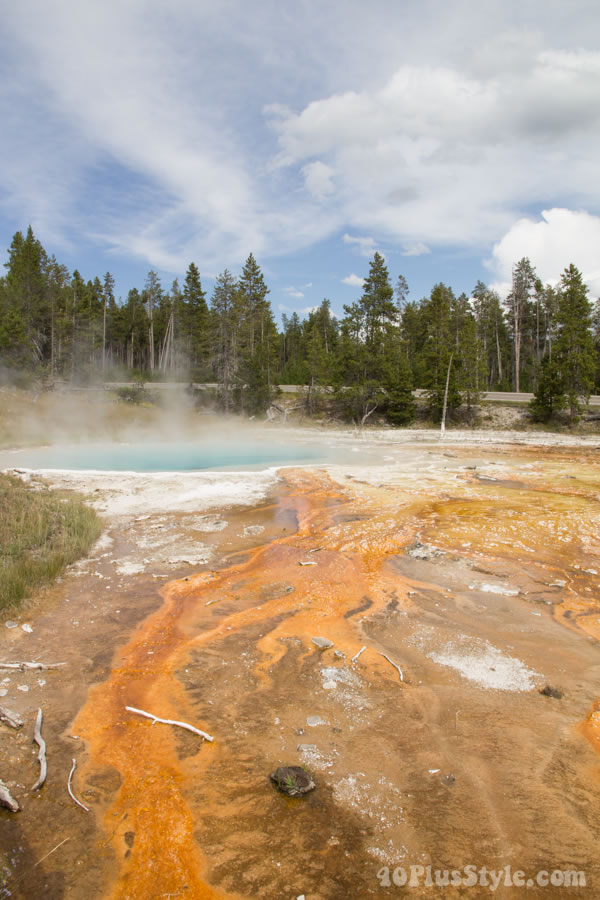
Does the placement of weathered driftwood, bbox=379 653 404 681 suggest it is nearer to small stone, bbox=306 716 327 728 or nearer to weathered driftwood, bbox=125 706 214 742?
small stone, bbox=306 716 327 728

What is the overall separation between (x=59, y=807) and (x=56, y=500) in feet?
28.7

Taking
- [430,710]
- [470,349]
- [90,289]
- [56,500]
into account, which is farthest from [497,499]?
[90,289]

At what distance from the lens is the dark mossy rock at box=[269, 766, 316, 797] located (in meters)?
3.05

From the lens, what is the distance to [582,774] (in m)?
3.24

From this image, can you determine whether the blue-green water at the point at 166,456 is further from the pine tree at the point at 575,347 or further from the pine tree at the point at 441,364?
the pine tree at the point at 575,347

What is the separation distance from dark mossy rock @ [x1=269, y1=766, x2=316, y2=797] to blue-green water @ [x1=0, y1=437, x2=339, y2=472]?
14439 millimetres

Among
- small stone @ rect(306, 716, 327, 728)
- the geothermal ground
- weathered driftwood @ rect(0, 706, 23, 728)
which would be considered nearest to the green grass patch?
the geothermal ground

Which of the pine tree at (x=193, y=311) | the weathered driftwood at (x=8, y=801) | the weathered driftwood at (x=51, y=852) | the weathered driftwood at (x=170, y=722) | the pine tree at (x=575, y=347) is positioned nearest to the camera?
the weathered driftwood at (x=51, y=852)

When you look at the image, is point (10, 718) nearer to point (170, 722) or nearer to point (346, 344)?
point (170, 722)

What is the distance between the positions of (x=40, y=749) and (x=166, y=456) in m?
18.8

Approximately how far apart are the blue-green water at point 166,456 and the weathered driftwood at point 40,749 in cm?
1380

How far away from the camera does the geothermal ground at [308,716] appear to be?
2.65 metres

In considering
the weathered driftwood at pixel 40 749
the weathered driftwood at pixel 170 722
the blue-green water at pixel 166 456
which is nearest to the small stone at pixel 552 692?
the weathered driftwood at pixel 170 722

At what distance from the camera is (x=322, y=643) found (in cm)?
501
